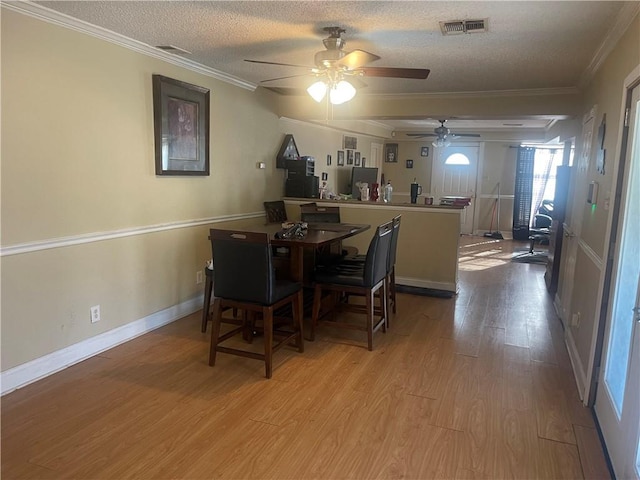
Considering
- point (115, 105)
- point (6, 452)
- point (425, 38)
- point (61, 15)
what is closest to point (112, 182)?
point (115, 105)

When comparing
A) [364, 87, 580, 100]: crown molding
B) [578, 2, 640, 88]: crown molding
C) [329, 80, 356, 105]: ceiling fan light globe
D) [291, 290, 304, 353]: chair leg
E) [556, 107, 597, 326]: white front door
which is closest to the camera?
[578, 2, 640, 88]: crown molding

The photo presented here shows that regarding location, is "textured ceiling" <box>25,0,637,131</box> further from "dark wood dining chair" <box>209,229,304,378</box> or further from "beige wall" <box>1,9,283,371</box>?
"dark wood dining chair" <box>209,229,304,378</box>

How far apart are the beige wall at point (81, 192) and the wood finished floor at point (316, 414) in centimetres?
40

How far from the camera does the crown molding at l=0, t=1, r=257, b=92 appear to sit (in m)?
2.59

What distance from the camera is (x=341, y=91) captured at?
3135 millimetres

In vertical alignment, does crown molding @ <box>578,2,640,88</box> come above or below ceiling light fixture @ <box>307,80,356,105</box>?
above

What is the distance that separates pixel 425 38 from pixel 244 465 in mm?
2872

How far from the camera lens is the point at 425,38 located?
120 inches

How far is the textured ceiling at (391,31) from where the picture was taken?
252cm

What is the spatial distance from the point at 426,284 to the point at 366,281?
1.94 metres

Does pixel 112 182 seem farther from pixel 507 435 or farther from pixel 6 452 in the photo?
pixel 507 435

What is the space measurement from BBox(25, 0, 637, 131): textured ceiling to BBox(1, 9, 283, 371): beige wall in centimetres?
30

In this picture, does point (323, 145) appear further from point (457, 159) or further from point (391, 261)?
point (457, 159)

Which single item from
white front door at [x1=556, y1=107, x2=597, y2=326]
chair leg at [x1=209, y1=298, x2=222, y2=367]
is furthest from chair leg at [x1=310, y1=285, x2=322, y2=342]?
white front door at [x1=556, y1=107, x2=597, y2=326]
